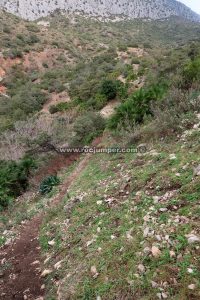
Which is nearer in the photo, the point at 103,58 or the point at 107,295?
the point at 107,295

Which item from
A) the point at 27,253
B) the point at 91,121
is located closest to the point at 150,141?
the point at 27,253

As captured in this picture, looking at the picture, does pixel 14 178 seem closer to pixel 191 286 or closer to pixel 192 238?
pixel 192 238

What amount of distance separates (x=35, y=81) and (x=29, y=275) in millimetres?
23765

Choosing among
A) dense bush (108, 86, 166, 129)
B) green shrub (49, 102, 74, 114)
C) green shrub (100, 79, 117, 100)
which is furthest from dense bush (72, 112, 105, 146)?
green shrub (49, 102, 74, 114)

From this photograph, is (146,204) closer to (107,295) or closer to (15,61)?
(107,295)

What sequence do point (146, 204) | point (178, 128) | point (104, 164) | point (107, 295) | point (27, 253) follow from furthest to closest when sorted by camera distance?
point (104, 164) → point (178, 128) → point (27, 253) → point (146, 204) → point (107, 295)

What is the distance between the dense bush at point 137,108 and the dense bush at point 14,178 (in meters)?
2.93

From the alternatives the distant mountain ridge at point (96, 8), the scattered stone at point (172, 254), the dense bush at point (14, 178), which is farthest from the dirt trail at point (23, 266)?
the distant mountain ridge at point (96, 8)

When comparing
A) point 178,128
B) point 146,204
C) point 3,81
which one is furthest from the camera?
point 3,81

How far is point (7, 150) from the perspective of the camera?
12984 mm

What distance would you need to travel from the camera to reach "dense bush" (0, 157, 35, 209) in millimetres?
9827

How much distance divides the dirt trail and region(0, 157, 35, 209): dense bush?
2.84 m

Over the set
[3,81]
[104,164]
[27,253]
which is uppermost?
[104,164]

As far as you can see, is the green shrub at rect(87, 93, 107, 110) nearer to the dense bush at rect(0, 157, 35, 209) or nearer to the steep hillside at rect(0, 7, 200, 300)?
the steep hillside at rect(0, 7, 200, 300)
